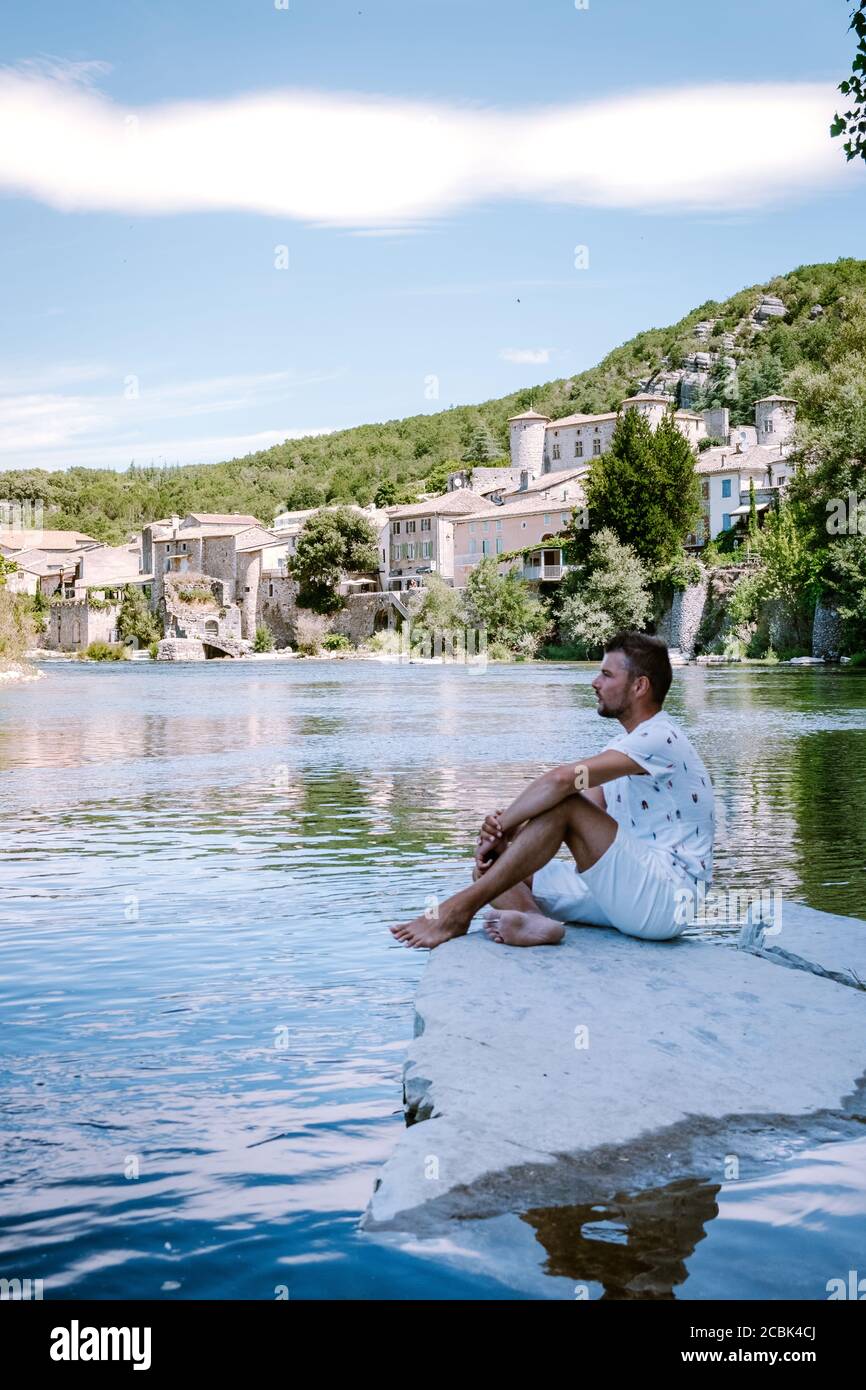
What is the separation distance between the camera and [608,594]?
5950 cm

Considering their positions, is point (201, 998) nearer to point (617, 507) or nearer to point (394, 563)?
point (617, 507)

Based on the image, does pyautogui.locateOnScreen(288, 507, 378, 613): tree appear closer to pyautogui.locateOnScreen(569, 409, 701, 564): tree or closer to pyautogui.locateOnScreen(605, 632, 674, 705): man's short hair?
pyautogui.locateOnScreen(569, 409, 701, 564): tree

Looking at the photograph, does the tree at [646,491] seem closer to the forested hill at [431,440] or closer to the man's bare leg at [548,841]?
the forested hill at [431,440]


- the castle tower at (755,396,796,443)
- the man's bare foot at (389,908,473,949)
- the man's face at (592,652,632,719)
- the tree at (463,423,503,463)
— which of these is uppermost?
the tree at (463,423,503,463)

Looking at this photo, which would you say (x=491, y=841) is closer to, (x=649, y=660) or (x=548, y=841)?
(x=548, y=841)

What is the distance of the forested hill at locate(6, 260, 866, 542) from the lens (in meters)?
106

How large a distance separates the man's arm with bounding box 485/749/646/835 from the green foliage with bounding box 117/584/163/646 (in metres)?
87.7

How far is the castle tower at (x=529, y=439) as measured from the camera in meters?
99.6

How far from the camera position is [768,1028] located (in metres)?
4.28

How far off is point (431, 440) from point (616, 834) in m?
125

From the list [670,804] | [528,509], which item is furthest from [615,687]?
[528,509]

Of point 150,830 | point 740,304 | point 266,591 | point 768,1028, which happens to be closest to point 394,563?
point 266,591

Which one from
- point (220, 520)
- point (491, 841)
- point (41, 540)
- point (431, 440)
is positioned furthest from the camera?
point (431, 440)
